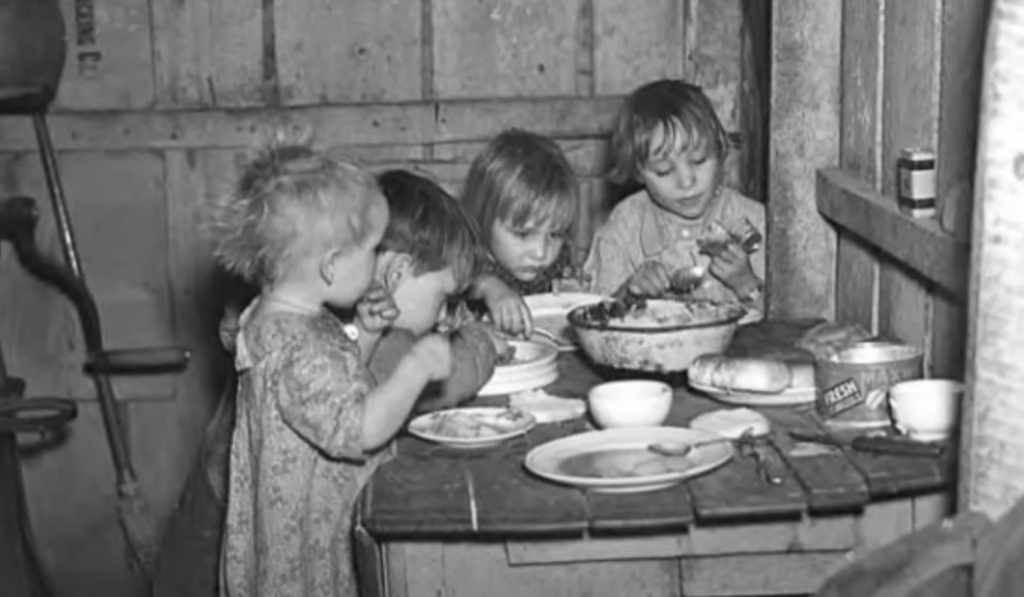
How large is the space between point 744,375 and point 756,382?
0.02 m

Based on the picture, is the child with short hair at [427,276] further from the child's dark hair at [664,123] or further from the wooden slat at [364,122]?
the wooden slat at [364,122]

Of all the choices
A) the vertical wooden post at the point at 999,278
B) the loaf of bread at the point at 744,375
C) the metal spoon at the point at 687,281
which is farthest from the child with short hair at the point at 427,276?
the vertical wooden post at the point at 999,278

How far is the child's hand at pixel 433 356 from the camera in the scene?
9.20 feet

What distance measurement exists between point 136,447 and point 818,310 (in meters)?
2.19

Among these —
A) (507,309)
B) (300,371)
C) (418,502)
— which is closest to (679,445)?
(418,502)

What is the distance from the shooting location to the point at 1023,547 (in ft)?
4.75

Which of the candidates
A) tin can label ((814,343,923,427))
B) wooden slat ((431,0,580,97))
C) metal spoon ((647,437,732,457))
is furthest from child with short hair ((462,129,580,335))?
metal spoon ((647,437,732,457))

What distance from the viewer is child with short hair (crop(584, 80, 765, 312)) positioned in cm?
411

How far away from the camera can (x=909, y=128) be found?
3.15 meters

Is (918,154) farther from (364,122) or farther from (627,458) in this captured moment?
(364,122)

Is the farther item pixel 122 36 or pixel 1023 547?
pixel 122 36

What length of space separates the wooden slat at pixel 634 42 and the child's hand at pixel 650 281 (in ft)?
3.77

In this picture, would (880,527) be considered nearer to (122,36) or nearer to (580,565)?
(580,565)

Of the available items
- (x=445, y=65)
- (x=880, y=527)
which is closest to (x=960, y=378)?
(x=880, y=527)
